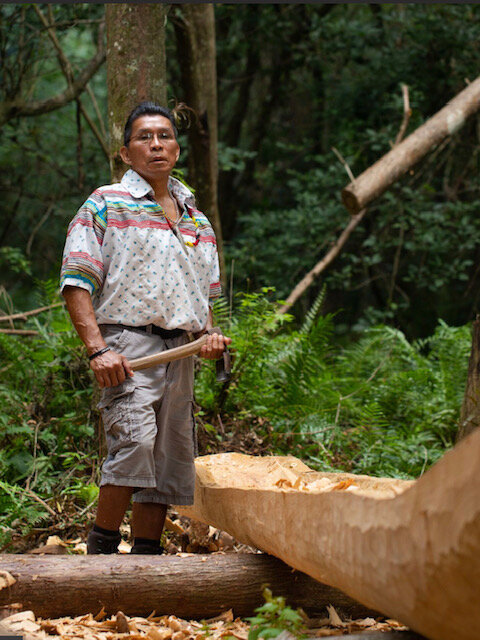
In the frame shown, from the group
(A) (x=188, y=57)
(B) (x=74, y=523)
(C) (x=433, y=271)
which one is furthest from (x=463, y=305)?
(B) (x=74, y=523)

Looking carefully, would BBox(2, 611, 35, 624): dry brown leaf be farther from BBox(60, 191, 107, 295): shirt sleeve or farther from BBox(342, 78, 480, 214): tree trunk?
BBox(342, 78, 480, 214): tree trunk

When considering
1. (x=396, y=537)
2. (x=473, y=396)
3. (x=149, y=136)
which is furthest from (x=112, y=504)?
(x=473, y=396)

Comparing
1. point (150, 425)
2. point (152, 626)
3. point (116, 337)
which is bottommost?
point (152, 626)

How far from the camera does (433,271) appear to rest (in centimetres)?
998

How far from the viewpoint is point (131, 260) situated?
11.0ft

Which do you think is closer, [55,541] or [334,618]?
[334,618]

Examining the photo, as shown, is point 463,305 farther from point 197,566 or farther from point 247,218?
point 197,566

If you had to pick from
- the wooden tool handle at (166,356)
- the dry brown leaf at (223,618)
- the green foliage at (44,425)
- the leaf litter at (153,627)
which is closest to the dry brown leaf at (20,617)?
the leaf litter at (153,627)

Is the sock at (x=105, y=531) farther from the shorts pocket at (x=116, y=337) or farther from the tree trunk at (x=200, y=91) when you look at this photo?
the tree trunk at (x=200, y=91)

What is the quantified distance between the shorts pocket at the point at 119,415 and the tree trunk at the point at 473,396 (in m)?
1.96

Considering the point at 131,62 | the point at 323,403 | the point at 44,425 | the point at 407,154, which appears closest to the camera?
the point at 131,62

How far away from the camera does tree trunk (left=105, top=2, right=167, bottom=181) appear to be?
4414 millimetres

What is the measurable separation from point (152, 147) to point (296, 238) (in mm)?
6593

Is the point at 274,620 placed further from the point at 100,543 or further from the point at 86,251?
the point at 86,251
